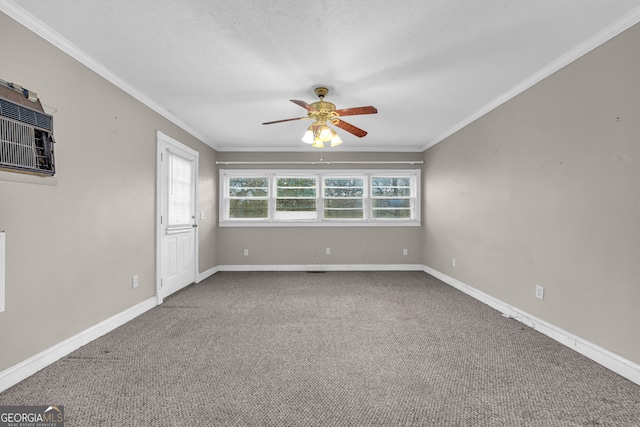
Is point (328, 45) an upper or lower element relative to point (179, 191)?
upper

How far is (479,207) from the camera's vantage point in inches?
155

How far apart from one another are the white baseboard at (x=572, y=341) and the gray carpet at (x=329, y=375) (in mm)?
68

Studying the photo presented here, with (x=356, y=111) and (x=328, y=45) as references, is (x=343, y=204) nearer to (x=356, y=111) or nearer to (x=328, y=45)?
(x=356, y=111)

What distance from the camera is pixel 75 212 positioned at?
2.47m

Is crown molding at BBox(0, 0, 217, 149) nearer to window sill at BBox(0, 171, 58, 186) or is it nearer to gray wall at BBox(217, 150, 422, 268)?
window sill at BBox(0, 171, 58, 186)

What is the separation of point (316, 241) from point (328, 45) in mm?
4017

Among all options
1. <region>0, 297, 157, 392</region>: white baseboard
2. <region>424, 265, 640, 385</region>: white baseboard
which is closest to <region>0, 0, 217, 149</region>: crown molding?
<region>0, 297, 157, 392</region>: white baseboard

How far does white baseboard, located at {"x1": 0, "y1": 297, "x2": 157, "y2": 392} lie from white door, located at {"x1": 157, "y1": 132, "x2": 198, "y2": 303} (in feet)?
2.25

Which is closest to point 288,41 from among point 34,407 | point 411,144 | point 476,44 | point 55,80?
point 476,44

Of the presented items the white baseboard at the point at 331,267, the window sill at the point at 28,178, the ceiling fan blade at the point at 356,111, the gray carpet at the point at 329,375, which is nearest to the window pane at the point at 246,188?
the white baseboard at the point at 331,267

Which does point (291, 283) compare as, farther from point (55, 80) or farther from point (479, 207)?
point (55, 80)

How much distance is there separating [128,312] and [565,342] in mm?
4128

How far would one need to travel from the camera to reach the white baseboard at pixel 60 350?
6.32 feet

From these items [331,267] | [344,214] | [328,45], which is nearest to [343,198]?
[344,214]
